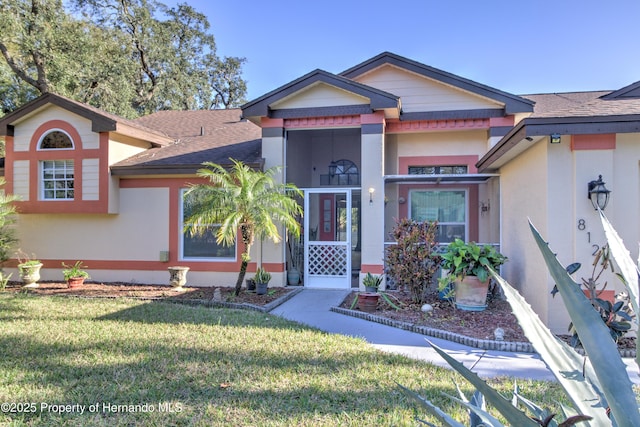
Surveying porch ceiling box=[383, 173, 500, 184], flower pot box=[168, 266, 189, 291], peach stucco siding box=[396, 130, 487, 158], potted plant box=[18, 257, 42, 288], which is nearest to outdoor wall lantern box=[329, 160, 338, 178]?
peach stucco siding box=[396, 130, 487, 158]

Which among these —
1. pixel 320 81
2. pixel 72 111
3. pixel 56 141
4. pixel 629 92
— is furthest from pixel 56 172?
pixel 629 92

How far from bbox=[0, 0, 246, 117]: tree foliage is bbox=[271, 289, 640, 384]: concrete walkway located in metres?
18.1

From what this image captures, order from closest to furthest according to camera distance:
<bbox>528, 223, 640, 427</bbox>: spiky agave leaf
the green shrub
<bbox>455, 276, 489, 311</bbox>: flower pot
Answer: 1. <bbox>528, 223, 640, 427</bbox>: spiky agave leaf
2. <bbox>455, 276, 489, 311</bbox>: flower pot
3. the green shrub

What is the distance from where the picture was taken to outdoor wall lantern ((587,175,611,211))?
223 inches

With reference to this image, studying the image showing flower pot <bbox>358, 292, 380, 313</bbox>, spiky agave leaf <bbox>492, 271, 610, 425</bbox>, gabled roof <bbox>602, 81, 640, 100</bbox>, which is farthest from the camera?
flower pot <bbox>358, 292, 380, 313</bbox>

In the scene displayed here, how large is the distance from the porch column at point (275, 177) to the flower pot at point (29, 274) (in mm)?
6061

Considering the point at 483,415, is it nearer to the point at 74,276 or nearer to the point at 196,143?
the point at 74,276

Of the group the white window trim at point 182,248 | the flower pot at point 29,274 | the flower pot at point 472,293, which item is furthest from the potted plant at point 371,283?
the flower pot at point 29,274

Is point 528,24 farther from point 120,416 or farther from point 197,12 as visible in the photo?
point 197,12

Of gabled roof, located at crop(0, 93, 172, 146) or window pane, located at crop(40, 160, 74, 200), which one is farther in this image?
window pane, located at crop(40, 160, 74, 200)

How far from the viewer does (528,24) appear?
12156mm

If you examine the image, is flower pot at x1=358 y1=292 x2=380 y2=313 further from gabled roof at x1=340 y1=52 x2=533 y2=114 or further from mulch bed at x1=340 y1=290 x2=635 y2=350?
gabled roof at x1=340 y1=52 x2=533 y2=114

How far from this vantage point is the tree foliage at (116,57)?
699 inches

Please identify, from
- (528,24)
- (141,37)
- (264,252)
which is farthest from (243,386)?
(141,37)
